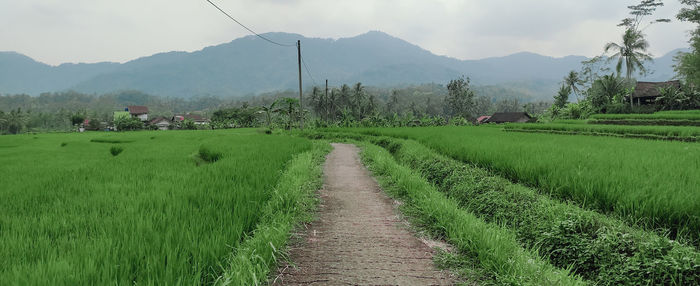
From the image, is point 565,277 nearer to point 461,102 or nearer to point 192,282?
point 192,282

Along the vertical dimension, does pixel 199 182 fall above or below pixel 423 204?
above

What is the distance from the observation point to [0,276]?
1.52 m

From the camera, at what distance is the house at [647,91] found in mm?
30000

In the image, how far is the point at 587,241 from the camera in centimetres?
270

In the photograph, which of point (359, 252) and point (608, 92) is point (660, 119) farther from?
point (359, 252)

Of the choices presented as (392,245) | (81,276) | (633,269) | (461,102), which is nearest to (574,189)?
(633,269)

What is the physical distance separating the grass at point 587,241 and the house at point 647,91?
38451 mm

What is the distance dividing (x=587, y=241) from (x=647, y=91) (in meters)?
40.9

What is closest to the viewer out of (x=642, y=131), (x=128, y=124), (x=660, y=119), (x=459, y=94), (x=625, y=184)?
(x=625, y=184)

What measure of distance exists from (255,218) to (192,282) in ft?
4.26

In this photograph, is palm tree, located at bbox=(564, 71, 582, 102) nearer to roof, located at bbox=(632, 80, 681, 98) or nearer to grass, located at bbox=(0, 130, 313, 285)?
roof, located at bbox=(632, 80, 681, 98)

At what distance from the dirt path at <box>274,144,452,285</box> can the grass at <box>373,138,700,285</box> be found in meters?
1.18

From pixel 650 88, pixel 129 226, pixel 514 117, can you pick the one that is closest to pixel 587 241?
pixel 129 226

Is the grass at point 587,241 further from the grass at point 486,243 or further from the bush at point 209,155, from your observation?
the bush at point 209,155
